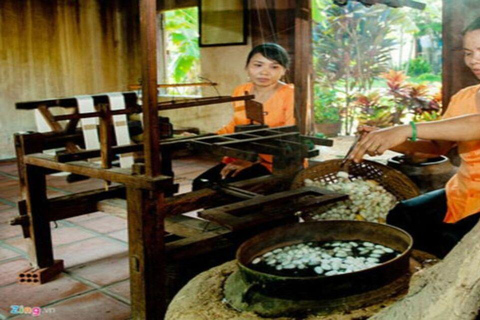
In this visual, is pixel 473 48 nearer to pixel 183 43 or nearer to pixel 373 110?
pixel 373 110

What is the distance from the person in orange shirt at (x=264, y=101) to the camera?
3.84 m

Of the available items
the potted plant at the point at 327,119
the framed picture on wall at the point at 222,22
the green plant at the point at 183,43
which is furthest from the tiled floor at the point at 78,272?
the potted plant at the point at 327,119

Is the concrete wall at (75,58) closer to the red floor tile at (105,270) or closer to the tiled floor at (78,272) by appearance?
the tiled floor at (78,272)

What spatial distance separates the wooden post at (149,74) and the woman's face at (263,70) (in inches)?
63.5

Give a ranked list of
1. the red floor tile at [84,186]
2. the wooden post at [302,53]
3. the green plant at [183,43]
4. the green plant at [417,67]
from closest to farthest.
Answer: the red floor tile at [84,186], the wooden post at [302,53], the green plant at [183,43], the green plant at [417,67]

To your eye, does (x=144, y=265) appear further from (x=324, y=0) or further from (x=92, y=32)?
(x=324, y=0)

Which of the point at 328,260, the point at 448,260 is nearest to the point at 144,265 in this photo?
the point at 328,260

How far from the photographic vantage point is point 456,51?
4.93 m

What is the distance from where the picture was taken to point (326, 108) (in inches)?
404

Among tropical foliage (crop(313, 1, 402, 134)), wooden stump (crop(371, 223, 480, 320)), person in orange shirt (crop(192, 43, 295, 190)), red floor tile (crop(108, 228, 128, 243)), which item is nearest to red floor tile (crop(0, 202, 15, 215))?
red floor tile (crop(108, 228, 128, 243))

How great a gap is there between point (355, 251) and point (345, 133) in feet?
28.4

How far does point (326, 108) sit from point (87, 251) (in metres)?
6.85

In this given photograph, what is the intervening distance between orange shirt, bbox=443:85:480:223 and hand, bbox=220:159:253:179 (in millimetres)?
1495

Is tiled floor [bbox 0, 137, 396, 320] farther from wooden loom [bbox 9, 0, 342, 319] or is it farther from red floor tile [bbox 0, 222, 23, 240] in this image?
wooden loom [bbox 9, 0, 342, 319]
